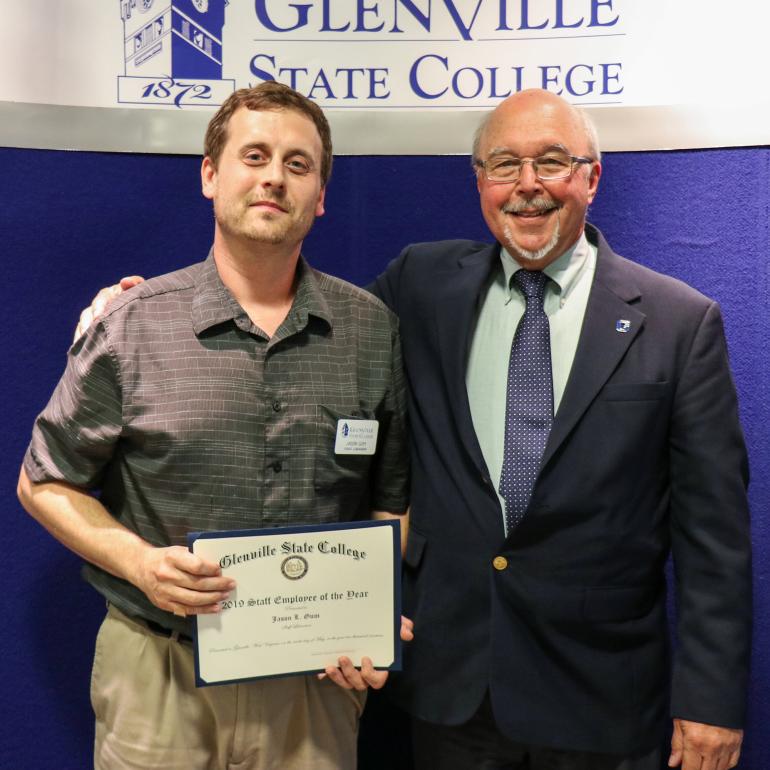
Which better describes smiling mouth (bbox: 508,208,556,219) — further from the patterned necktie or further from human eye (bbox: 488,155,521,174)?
the patterned necktie

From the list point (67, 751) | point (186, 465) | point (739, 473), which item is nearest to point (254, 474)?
point (186, 465)

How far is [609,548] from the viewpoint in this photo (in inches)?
74.3

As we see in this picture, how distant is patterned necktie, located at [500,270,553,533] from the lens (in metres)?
1.90

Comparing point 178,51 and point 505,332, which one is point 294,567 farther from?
point 178,51

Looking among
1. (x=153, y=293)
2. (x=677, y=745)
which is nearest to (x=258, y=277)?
(x=153, y=293)

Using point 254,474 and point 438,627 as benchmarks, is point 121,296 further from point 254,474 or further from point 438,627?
point 438,627

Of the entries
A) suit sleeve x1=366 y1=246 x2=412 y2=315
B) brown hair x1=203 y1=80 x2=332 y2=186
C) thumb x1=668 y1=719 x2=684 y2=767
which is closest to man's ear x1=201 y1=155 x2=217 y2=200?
brown hair x1=203 y1=80 x2=332 y2=186

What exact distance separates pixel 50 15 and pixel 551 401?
161 centimetres

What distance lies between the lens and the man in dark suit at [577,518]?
1.88 meters

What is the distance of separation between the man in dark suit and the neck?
36cm

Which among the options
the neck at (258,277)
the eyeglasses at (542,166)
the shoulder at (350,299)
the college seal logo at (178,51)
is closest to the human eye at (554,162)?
the eyeglasses at (542,166)

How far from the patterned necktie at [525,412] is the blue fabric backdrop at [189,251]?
0.67 meters

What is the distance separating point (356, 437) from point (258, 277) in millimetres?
379

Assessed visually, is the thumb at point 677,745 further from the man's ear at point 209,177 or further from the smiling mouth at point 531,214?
the man's ear at point 209,177
